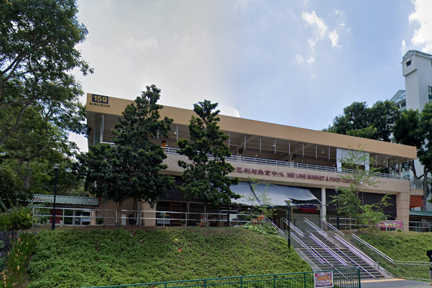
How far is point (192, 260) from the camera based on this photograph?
16.1 meters

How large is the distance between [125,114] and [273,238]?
11.0 m

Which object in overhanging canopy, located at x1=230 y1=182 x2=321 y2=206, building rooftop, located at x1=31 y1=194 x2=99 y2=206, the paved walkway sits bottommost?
the paved walkway

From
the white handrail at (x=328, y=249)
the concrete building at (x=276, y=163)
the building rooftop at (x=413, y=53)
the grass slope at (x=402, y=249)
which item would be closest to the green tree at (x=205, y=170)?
the concrete building at (x=276, y=163)

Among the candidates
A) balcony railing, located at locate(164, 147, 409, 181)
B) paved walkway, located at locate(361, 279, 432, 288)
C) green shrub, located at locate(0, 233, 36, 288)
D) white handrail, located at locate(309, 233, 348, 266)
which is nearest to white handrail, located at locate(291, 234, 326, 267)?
white handrail, located at locate(309, 233, 348, 266)

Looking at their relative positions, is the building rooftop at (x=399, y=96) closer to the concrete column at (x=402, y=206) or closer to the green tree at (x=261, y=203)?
the concrete column at (x=402, y=206)

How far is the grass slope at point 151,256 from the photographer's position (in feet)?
43.1

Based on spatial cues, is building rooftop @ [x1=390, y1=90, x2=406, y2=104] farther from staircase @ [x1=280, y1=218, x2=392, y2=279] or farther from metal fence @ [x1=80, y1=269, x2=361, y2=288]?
metal fence @ [x1=80, y1=269, x2=361, y2=288]

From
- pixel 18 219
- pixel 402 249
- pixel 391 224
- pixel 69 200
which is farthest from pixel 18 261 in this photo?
pixel 391 224

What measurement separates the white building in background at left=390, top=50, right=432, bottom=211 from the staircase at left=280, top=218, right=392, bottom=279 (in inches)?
1532

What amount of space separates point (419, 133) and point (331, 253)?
2611cm

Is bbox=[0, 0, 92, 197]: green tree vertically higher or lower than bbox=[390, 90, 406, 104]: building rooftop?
lower

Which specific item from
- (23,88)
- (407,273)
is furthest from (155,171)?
(407,273)

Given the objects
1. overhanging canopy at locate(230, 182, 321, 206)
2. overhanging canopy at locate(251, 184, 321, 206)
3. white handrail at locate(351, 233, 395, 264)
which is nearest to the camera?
white handrail at locate(351, 233, 395, 264)

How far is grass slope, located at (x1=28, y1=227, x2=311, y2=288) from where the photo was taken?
43.1ft
